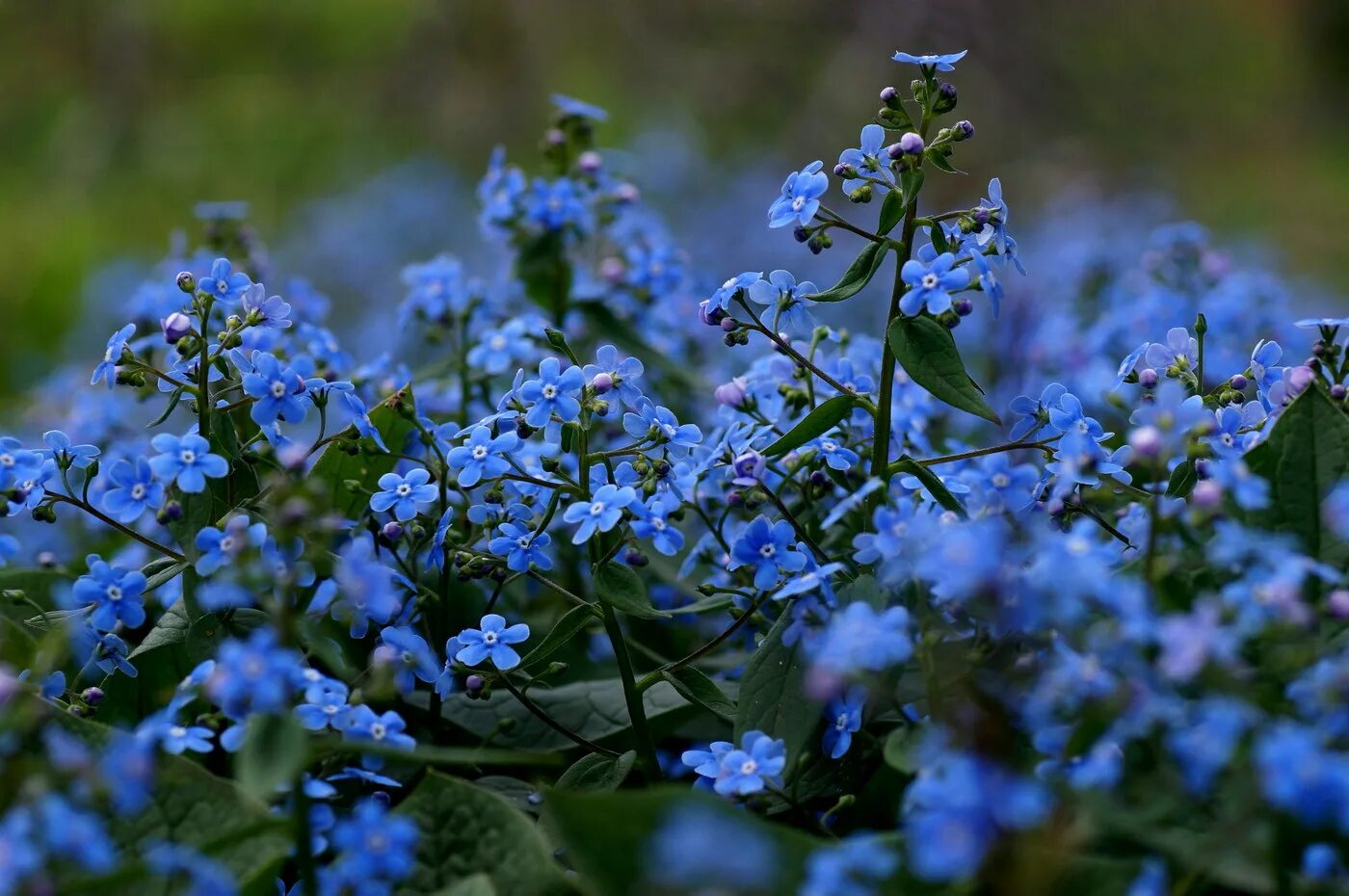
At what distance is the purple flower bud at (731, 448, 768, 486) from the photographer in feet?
6.42

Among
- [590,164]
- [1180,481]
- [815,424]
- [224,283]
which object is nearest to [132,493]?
[224,283]

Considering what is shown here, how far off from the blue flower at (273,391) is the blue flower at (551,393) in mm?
353

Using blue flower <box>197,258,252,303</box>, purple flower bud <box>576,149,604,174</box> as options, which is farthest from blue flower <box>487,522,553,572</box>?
purple flower bud <box>576,149,604,174</box>

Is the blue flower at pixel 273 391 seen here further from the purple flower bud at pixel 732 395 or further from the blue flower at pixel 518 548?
the purple flower bud at pixel 732 395

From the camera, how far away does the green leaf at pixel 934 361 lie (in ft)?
6.14

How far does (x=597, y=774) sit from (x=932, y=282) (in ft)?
2.90

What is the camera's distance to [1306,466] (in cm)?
182

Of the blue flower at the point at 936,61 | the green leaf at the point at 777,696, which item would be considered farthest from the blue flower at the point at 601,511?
the blue flower at the point at 936,61

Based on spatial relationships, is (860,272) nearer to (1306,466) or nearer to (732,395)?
(732,395)

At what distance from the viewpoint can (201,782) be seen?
171 cm

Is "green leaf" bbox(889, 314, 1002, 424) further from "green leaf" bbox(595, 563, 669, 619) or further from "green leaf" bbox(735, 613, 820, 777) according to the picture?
"green leaf" bbox(595, 563, 669, 619)

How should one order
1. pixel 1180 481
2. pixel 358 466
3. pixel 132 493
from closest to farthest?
pixel 132 493 → pixel 1180 481 → pixel 358 466

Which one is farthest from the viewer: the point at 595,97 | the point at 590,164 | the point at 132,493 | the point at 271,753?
the point at 595,97

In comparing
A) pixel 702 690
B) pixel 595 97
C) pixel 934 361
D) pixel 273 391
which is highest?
pixel 595 97
